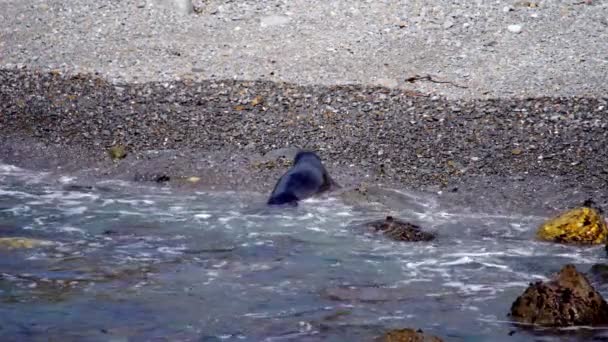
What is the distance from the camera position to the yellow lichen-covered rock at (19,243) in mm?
7484

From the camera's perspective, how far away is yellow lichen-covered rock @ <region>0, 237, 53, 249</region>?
24.6 ft

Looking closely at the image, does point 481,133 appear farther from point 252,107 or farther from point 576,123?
point 252,107

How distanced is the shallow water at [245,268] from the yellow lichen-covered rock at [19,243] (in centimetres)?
8

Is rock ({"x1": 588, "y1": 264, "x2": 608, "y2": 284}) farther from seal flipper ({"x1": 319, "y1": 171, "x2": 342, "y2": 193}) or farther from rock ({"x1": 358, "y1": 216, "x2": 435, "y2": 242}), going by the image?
seal flipper ({"x1": 319, "y1": 171, "x2": 342, "y2": 193})

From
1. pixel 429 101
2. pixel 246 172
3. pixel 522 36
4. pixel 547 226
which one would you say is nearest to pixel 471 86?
pixel 429 101

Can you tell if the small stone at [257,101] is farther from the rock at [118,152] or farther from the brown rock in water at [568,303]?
the brown rock in water at [568,303]

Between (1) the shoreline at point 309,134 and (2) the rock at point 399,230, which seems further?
(1) the shoreline at point 309,134

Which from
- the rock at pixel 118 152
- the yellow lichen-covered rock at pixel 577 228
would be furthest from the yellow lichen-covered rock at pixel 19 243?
the yellow lichen-covered rock at pixel 577 228

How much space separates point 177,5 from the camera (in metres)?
13.0

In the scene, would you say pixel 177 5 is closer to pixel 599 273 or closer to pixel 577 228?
pixel 577 228

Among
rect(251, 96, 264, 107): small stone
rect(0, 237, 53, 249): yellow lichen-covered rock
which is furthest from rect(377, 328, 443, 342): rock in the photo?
rect(251, 96, 264, 107): small stone

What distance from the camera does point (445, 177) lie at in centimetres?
899

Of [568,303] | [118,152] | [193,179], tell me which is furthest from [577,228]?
[118,152]

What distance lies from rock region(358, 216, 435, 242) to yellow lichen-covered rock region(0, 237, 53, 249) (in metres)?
2.27
